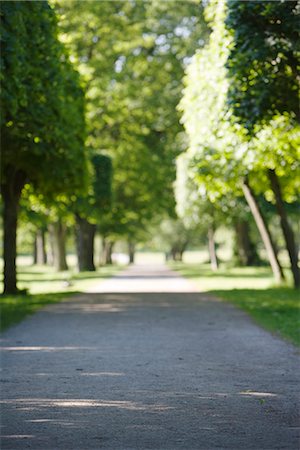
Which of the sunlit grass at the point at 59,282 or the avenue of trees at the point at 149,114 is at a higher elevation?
the avenue of trees at the point at 149,114

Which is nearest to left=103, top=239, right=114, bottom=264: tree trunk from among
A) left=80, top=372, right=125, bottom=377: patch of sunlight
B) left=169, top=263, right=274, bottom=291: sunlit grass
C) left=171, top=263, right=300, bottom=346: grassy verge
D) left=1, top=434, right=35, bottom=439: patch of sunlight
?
left=169, top=263, right=274, bottom=291: sunlit grass

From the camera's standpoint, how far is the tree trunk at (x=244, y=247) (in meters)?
42.4

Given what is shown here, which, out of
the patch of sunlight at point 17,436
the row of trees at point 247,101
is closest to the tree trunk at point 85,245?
the row of trees at point 247,101

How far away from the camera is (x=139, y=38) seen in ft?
112

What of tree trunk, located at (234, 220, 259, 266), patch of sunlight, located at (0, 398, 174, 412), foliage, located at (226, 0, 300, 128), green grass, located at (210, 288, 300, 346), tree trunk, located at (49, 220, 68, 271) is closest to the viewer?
patch of sunlight, located at (0, 398, 174, 412)

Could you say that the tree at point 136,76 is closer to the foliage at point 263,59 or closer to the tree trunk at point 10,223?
the tree trunk at point 10,223

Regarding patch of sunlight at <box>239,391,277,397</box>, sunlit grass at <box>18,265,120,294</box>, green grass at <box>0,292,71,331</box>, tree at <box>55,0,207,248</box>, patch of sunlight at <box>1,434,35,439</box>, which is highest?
tree at <box>55,0,207,248</box>

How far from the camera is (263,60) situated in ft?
38.4

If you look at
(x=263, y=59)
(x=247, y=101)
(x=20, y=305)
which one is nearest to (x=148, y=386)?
(x=247, y=101)

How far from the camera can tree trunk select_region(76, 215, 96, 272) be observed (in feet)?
130

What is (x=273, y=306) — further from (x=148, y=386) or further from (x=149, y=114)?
(x=149, y=114)

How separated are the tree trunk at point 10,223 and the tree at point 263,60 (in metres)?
10.1

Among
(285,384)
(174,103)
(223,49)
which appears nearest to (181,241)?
(174,103)

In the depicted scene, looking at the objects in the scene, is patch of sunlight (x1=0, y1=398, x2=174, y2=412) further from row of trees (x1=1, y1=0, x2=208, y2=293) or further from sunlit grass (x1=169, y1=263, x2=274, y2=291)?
sunlit grass (x1=169, y1=263, x2=274, y2=291)
